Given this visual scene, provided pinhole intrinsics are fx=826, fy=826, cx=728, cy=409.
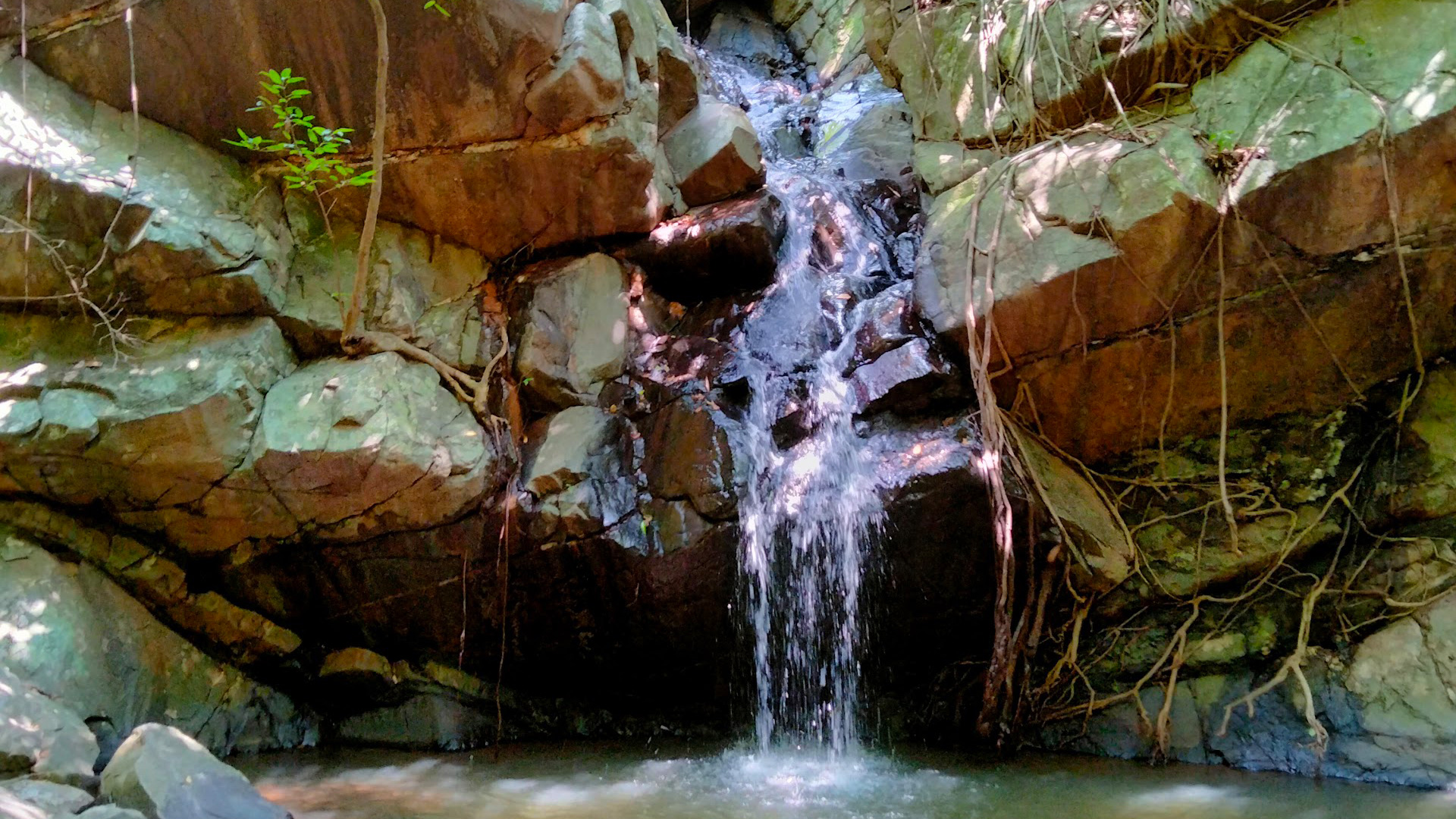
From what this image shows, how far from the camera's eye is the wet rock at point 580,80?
4.88 meters

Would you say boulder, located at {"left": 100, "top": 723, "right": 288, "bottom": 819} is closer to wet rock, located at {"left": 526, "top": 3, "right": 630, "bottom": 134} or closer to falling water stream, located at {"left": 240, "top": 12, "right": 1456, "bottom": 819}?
falling water stream, located at {"left": 240, "top": 12, "right": 1456, "bottom": 819}

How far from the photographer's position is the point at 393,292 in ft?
16.5

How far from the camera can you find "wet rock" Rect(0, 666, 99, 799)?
2.95 meters

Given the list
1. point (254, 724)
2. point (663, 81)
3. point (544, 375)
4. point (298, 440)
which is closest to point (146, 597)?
point (254, 724)

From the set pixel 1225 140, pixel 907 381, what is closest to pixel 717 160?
pixel 907 381

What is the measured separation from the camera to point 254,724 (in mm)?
4438

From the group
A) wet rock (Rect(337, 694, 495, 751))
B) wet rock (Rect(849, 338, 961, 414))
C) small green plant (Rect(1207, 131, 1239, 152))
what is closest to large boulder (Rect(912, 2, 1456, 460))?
small green plant (Rect(1207, 131, 1239, 152))

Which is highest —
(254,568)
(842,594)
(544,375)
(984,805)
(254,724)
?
(544,375)

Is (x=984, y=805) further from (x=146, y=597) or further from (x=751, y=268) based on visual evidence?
(x=146, y=597)

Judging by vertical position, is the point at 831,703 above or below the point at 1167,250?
below

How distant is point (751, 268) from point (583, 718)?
2965mm

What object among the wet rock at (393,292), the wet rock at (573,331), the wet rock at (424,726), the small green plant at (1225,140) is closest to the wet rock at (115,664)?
the wet rock at (424,726)

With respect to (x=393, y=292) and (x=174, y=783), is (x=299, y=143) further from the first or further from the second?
(x=174, y=783)

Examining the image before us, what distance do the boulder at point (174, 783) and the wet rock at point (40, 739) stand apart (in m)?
0.19
